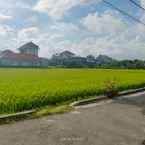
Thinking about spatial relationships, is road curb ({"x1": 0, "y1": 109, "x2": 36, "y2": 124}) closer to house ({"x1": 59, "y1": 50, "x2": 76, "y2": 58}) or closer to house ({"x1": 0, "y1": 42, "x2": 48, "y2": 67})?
house ({"x1": 0, "y1": 42, "x2": 48, "y2": 67})

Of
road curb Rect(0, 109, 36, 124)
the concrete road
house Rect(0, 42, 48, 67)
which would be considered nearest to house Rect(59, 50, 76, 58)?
house Rect(0, 42, 48, 67)

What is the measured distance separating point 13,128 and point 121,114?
3804mm

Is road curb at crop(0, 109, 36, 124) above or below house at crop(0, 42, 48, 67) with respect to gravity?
below

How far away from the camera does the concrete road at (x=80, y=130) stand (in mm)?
5957

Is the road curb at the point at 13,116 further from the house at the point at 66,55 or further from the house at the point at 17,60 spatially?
the house at the point at 66,55

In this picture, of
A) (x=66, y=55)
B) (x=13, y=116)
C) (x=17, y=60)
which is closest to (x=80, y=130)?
(x=13, y=116)

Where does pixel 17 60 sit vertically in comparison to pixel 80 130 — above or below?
above

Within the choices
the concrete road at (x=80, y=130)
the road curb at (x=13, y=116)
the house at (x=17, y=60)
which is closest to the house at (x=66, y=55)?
the house at (x=17, y=60)

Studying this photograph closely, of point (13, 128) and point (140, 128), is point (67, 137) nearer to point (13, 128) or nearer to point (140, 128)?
point (13, 128)

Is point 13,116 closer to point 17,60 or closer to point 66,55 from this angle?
point 17,60

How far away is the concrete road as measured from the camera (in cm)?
596

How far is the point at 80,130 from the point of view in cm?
680

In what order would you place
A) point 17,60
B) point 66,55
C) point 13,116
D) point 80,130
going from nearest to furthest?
point 80,130
point 13,116
point 17,60
point 66,55

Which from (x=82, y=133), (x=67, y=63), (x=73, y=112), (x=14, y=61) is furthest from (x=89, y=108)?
(x=14, y=61)
